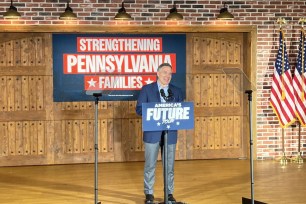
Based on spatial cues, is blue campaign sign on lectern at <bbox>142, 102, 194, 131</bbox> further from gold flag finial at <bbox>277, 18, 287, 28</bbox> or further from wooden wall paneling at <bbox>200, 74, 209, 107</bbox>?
gold flag finial at <bbox>277, 18, 287, 28</bbox>

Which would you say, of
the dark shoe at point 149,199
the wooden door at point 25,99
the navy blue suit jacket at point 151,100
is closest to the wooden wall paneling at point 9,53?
the wooden door at point 25,99

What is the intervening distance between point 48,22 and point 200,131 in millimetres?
3228

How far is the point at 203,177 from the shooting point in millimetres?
9703

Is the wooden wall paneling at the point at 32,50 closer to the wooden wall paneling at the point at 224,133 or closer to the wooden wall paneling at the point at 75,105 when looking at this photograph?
the wooden wall paneling at the point at 75,105

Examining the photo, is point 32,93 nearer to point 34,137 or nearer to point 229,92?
point 34,137

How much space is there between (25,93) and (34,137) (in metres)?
0.76

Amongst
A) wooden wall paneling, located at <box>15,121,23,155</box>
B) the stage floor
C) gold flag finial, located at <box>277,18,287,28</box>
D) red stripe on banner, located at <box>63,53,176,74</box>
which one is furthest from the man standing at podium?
gold flag finial, located at <box>277,18,287,28</box>

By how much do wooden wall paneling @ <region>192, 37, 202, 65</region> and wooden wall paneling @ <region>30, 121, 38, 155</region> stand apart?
2952mm

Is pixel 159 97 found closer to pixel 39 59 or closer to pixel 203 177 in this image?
pixel 203 177

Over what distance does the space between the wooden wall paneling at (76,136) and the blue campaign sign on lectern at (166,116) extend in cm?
450

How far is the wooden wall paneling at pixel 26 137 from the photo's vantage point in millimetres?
10875

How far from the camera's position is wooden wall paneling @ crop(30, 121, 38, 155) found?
1090 centimetres

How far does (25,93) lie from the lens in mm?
10844

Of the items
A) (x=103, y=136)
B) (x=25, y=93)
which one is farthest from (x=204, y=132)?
(x=25, y=93)
